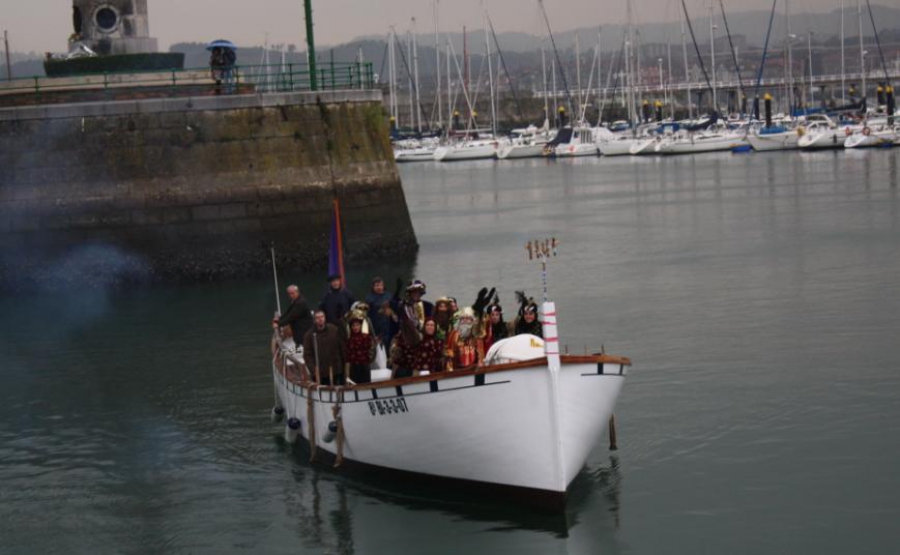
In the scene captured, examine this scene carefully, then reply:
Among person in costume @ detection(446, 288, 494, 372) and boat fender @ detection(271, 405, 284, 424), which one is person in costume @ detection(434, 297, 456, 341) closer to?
person in costume @ detection(446, 288, 494, 372)

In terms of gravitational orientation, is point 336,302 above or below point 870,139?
above

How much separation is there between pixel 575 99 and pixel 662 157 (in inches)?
2969

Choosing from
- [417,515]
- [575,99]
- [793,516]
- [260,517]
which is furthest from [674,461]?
[575,99]

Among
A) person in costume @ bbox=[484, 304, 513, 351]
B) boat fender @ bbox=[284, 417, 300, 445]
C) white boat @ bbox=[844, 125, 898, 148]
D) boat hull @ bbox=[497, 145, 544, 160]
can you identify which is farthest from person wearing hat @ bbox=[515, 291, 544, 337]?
boat hull @ bbox=[497, 145, 544, 160]

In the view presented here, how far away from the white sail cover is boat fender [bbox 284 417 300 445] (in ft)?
14.1

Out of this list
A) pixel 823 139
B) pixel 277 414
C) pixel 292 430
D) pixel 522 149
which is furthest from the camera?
pixel 522 149

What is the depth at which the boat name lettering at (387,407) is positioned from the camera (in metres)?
17.0

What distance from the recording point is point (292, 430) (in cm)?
2058

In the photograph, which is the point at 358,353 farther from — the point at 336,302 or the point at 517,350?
the point at 517,350

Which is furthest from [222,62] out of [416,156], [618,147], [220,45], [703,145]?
[416,156]

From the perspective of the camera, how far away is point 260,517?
1791 cm

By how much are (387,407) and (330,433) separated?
5.71 ft

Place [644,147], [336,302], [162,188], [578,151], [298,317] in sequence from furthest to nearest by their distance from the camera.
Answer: [578,151], [644,147], [162,188], [298,317], [336,302]

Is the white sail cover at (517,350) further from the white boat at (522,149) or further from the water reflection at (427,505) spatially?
the white boat at (522,149)
